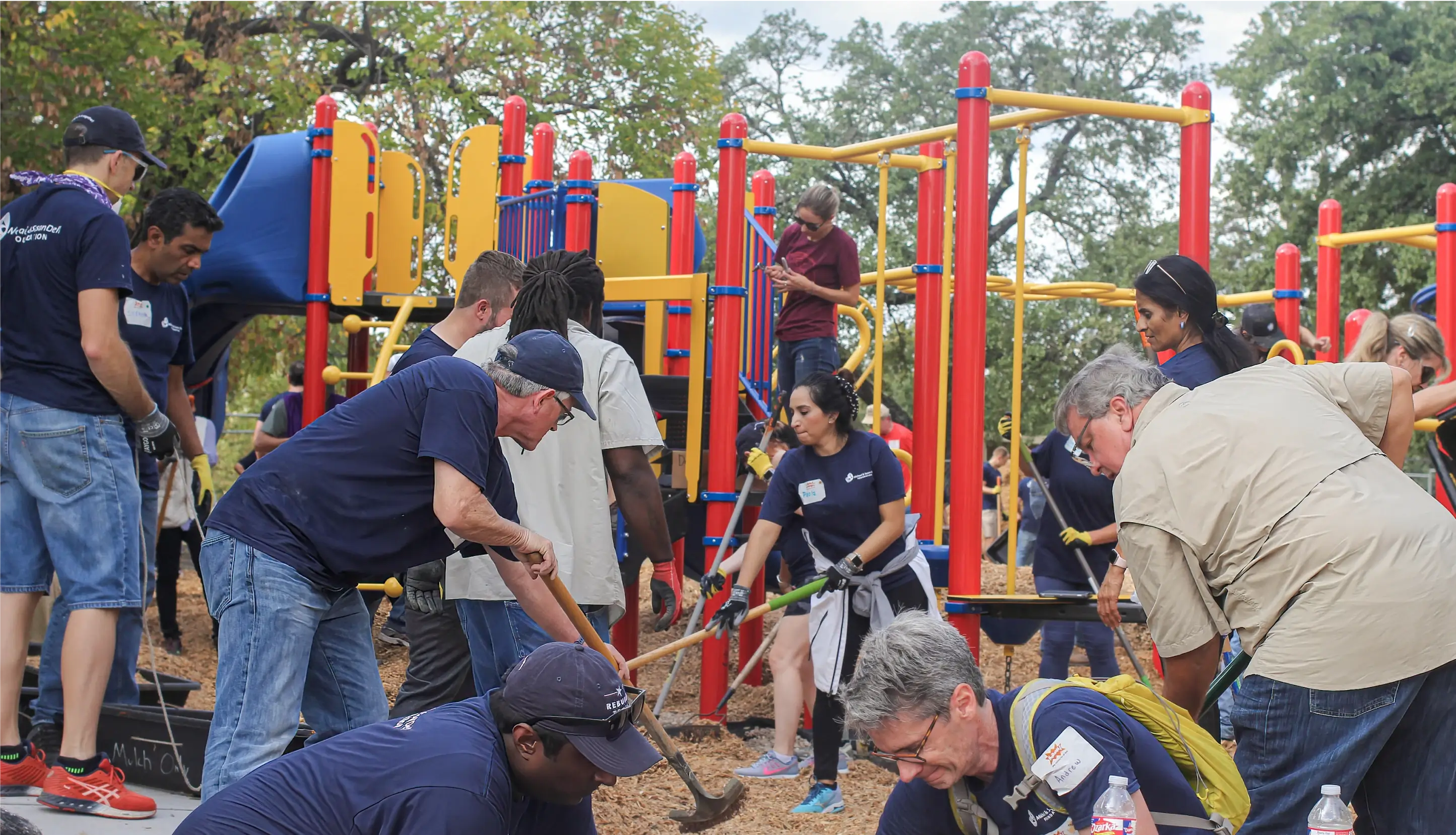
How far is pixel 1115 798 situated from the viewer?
235cm

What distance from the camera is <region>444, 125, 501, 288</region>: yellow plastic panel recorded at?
8000 millimetres

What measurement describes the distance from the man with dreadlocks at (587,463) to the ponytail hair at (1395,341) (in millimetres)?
2623

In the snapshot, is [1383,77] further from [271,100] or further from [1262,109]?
[271,100]

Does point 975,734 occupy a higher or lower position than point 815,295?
lower

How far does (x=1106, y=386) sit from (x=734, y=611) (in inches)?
109

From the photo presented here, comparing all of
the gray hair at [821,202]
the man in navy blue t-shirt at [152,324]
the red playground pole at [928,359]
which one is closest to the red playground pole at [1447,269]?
the red playground pole at [928,359]

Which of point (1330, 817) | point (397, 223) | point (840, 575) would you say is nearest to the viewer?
point (1330, 817)

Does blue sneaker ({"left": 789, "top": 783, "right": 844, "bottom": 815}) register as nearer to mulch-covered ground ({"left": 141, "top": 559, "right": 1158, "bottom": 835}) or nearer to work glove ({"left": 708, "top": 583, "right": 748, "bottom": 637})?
mulch-covered ground ({"left": 141, "top": 559, "right": 1158, "bottom": 835})

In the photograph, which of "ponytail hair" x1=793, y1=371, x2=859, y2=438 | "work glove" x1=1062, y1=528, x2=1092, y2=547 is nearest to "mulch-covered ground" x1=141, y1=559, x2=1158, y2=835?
"work glove" x1=1062, y1=528, x2=1092, y2=547

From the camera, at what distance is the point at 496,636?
393 centimetres

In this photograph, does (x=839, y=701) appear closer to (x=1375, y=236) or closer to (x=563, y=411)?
(x=563, y=411)

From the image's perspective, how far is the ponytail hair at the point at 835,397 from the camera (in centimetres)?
560

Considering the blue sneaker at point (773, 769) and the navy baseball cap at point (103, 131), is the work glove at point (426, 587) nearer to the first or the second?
the navy baseball cap at point (103, 131)

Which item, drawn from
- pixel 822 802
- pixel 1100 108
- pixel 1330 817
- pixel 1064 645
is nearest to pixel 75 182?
pixel 822 802
